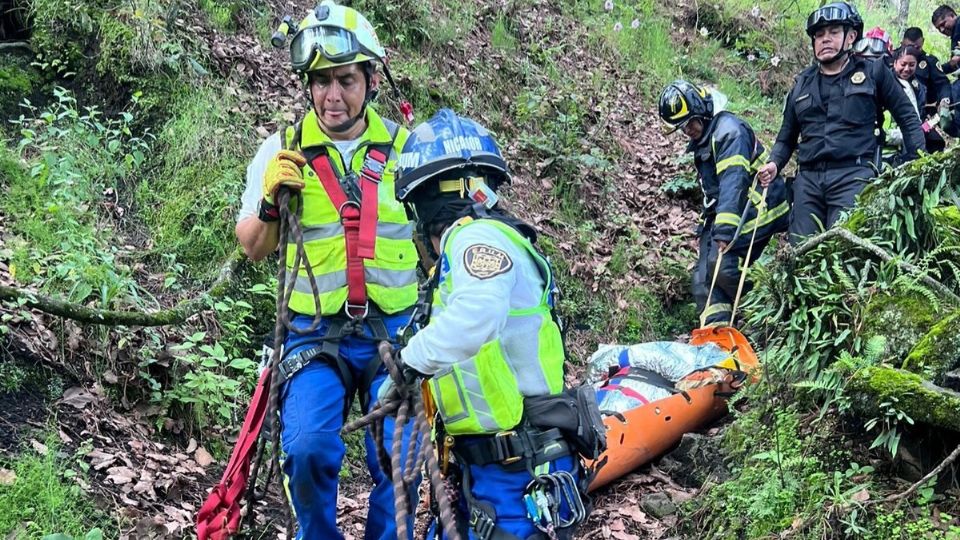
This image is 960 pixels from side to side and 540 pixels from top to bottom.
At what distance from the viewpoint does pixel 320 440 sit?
3510 millimetres

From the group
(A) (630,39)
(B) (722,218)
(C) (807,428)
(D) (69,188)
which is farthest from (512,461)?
(A) (630,39)

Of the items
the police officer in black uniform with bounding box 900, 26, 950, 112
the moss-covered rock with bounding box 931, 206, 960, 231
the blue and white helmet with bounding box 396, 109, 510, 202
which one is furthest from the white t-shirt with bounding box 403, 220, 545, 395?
the police officer in black uniform with bounding box 900, 26, 950, 112

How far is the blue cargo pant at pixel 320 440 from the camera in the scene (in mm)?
3508

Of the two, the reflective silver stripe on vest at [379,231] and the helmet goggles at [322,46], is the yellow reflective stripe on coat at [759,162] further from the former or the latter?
the helmet goggles at [322,46]

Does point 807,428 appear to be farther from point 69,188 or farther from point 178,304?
point 69,188

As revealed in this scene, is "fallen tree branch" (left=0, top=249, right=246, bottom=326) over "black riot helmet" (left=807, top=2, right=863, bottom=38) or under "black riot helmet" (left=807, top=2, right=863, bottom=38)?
under

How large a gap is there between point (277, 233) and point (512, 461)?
1.59m

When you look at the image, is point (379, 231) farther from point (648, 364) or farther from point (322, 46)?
point (648, 364)

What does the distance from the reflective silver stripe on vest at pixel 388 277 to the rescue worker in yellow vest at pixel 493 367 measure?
2.23 feet

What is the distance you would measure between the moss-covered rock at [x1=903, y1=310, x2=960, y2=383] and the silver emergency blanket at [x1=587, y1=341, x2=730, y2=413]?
6.42ft

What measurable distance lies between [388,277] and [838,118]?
4.51 m

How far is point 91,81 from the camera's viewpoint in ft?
22.6

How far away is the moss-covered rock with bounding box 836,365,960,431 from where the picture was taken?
380 centimetres

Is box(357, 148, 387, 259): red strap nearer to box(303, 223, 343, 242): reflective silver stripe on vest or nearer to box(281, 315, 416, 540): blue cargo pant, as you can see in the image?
box(303, 223, 343, 242): reflective silver stripe on vest
